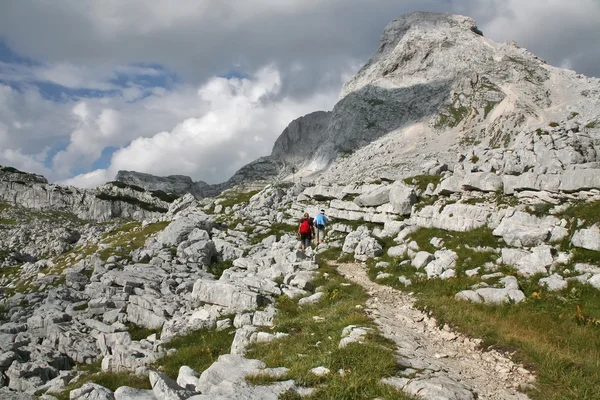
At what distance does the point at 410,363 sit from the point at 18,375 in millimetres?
20539

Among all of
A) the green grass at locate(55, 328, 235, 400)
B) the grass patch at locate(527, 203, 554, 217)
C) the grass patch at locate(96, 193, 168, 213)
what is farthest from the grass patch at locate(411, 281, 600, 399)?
the grass patch at locate(96, 193, 168, 213)

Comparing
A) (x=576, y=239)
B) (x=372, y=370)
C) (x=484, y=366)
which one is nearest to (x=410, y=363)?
(x=372, y=370)

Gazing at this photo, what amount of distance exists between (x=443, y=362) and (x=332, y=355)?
3.45 metres

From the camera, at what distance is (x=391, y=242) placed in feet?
90.8

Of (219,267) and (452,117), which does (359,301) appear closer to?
(219,267)

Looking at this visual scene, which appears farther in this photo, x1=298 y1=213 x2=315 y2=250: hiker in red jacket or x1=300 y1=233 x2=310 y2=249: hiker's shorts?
x1=300 y1=233 x2=310 y2=249: hiker's shorts

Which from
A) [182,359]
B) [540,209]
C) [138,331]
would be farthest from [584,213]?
[138,331]

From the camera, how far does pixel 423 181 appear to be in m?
33.8

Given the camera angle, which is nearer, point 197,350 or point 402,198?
point 197,350

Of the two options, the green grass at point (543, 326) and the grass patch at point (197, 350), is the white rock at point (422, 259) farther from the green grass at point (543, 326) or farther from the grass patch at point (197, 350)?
the grass patch at point (197, 350)

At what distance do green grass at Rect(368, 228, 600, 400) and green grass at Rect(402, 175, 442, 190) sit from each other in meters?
14.1

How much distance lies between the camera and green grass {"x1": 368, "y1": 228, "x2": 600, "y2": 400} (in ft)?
30.6

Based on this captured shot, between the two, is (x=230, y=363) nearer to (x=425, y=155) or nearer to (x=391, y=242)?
(x=391, y=242)

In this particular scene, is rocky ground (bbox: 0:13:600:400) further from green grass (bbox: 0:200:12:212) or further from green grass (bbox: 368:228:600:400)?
green grass (bbox: 0:200:12:212)
